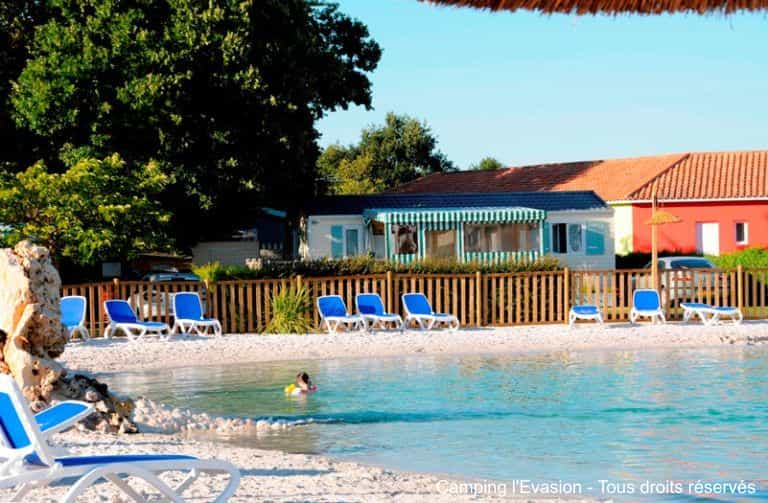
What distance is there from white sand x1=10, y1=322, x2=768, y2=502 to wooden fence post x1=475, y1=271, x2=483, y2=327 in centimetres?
96

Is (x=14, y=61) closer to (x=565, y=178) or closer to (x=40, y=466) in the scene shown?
(x=565, y=178)

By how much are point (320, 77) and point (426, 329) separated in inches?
564

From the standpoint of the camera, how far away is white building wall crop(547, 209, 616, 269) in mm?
40656

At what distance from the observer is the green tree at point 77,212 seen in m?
23.2

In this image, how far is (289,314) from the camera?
24.0 m

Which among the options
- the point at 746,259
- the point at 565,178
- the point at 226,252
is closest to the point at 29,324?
the point at 746,259

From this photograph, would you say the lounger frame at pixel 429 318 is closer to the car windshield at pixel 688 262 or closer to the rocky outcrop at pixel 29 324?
the rocky outcrop at pixel 29 324

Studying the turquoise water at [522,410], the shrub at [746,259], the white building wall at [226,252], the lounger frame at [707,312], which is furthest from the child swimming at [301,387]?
the white building wall at [226,252]

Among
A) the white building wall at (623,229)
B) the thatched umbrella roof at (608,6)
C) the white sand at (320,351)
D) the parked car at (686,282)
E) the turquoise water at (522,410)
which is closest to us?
the thatched umbrella roof at (608,6)

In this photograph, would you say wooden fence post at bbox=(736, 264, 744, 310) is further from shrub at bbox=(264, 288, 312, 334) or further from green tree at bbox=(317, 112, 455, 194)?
green tree at bbox=(317, 112, 455, 194)

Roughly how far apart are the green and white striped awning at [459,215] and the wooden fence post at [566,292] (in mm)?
12455

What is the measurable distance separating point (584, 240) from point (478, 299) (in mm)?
16527

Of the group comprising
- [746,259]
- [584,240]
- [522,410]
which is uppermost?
[584,240]

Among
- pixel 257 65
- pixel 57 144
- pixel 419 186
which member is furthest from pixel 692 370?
pixel 419 186
